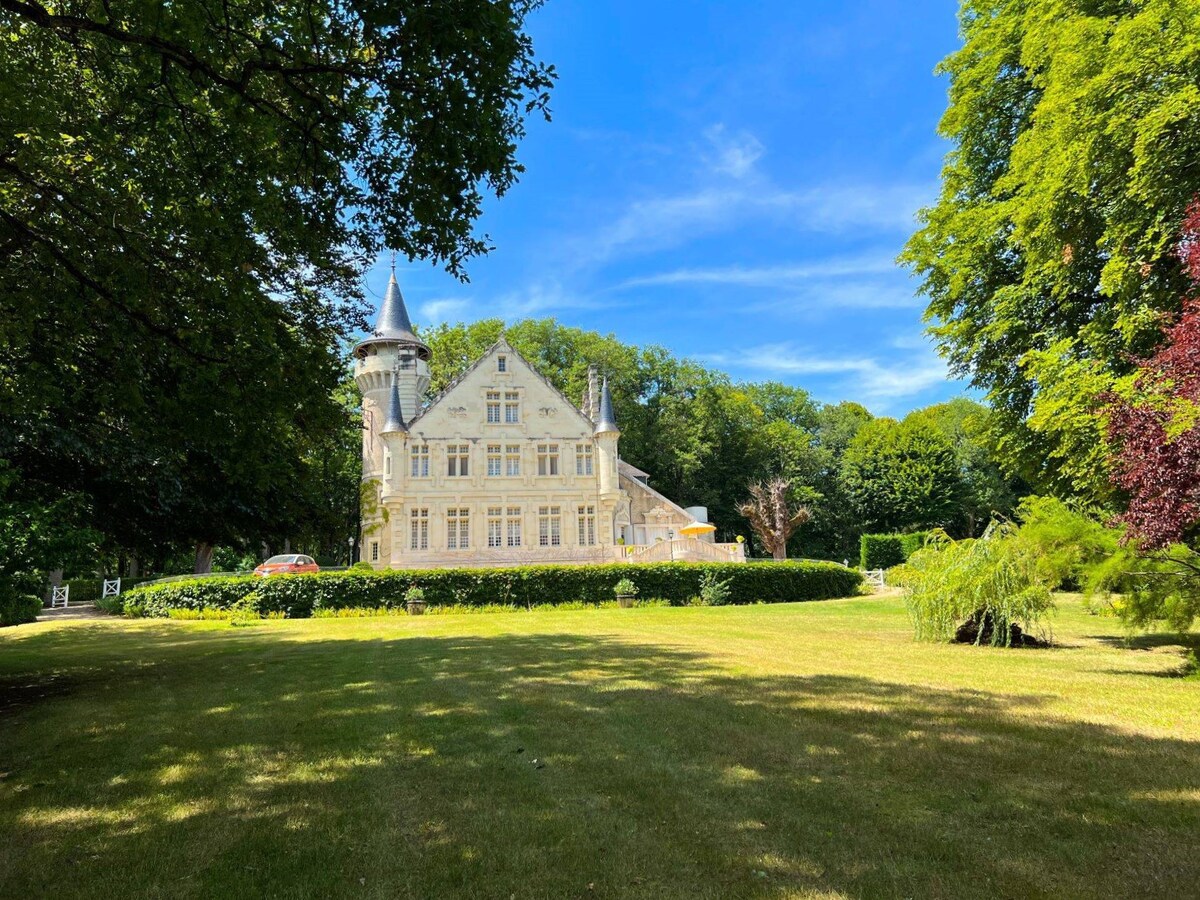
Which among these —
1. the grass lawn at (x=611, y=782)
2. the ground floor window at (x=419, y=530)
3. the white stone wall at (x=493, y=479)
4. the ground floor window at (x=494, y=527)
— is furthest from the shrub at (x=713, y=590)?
the grass lawn at (x=611, y=782)

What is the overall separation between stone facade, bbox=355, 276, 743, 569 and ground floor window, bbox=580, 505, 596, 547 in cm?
5

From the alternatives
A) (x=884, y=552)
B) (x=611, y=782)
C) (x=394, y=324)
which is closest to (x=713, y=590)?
(x=884, y=552)

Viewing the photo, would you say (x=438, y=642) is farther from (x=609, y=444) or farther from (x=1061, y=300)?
(x=609, y=444)

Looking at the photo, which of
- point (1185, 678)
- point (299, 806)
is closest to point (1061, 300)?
point (1185, 678)

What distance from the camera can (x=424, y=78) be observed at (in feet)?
18.6

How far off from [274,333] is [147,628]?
45.0ft

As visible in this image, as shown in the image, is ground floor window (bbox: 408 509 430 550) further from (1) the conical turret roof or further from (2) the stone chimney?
(2) the stone chimney

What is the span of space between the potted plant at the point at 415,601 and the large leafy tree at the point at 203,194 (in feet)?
39.2

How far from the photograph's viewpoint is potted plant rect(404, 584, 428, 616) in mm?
21953

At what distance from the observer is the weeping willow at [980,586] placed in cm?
1106

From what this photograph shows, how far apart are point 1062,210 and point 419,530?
30.7 meters

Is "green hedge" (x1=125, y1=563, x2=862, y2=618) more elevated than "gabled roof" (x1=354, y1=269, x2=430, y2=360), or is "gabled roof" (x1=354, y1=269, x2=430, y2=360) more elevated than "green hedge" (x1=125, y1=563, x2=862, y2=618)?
"gabled roof" (x1=354, y1=269, x2=430, y2=360)

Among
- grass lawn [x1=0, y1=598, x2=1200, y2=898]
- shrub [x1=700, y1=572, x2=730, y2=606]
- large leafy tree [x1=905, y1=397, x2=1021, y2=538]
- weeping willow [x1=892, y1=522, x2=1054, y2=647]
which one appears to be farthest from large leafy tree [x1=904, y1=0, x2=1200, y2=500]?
large leafy tree [x1=905, y1=397, x2=1021, y2=538]

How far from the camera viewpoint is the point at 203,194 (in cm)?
825
